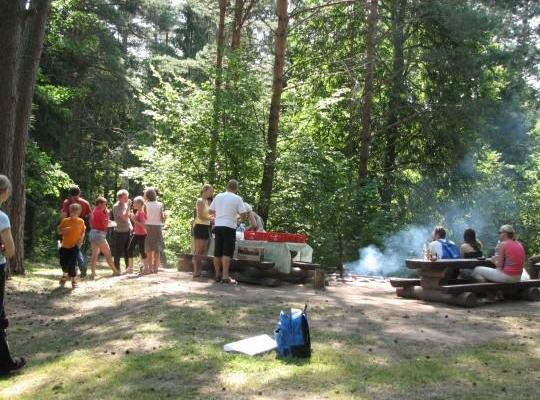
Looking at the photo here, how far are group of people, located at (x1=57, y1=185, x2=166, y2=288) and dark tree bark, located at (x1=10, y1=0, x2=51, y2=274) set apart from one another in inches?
44.3

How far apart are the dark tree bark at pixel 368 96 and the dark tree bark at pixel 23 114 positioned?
11.8 m

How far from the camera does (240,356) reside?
6.27 meters

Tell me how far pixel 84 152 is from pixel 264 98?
13275mm

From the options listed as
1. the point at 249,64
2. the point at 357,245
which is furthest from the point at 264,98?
the point at 357,245

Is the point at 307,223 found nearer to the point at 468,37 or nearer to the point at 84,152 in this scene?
the point at 468,37

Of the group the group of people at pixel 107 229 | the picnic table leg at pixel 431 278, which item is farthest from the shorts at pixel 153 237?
the picnic table leg at pixel 431 278

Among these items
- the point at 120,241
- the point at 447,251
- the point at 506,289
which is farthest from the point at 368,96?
the point at 506,289

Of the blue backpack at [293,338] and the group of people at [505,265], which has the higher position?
the group of people at [505,265]

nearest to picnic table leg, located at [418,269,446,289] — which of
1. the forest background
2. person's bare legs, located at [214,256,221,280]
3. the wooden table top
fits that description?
the wooden table top

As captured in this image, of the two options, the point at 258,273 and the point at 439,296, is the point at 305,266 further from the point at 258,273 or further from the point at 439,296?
the point at 439,296

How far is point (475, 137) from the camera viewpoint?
78.4 feet

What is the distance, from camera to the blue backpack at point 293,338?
20.6ft

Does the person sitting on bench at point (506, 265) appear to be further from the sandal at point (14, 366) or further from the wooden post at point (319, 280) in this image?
the sandal at point (14, 366)

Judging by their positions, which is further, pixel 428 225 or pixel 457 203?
pixel 457 203
